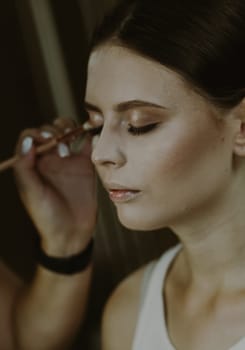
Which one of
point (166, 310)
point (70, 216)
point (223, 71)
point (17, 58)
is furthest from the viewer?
point (17, 58)

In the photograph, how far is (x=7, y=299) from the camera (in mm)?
1301

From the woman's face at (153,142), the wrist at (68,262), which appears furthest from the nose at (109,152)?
the wrist at (68,262)

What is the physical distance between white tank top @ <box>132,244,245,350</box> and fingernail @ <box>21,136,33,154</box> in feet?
0.93

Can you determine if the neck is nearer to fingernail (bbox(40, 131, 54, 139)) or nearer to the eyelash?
the eyelash

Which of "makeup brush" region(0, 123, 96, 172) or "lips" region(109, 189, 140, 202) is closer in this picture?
"lips" region(109, 189, 140, 202)

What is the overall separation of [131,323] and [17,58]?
21.8 inches

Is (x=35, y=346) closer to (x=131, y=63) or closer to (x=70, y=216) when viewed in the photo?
(x=70, y=216)

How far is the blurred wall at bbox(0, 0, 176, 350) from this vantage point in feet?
4.14

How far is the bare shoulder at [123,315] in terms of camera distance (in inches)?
43.4

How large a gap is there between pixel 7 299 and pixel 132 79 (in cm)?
61

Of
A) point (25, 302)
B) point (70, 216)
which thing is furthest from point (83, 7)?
point (25, 302)

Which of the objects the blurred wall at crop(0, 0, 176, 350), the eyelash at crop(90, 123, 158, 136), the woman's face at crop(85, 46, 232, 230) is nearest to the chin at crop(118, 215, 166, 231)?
the woman's face at crop(85, 46, 232, 230)

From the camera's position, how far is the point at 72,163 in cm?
123

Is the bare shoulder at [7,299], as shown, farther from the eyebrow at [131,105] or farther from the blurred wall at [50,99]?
the eyebrow at [131,105]
